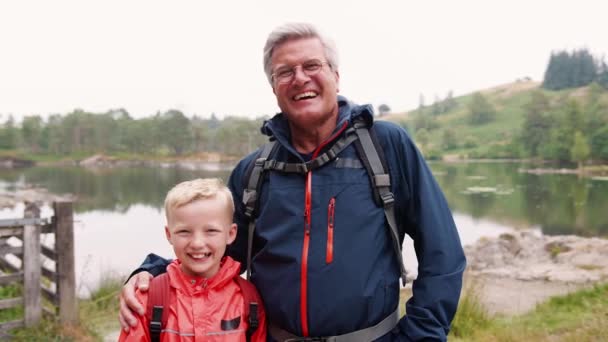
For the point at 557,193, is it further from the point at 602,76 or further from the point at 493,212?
the point at 602,76

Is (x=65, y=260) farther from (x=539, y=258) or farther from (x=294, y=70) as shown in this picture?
(x=539, y=258)

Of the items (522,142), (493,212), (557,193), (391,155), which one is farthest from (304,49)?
(522,142)

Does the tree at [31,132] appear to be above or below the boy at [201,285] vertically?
above

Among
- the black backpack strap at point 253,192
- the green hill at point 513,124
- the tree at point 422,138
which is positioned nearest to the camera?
the black backpack strap at point 253,192

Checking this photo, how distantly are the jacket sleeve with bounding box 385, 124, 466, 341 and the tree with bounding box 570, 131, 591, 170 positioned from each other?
63.2 m

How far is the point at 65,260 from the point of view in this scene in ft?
16.0

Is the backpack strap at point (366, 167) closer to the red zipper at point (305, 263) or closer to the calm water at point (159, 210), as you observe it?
the red zipper at point (305, 263)

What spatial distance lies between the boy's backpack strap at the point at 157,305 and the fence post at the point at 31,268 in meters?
3.41

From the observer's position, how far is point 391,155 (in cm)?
179

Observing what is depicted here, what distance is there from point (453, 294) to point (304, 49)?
3.39 feet

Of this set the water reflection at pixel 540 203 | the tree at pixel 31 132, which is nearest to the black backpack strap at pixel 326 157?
the water reflection at pixel 540 203

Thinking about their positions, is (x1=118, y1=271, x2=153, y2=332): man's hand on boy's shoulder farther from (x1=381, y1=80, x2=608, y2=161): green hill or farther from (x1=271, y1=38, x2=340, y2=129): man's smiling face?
(x1=381, y1=80, x2=608, y2=161): green hill

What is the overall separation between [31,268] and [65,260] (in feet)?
1.05

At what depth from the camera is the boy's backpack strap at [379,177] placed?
1.73 meters
